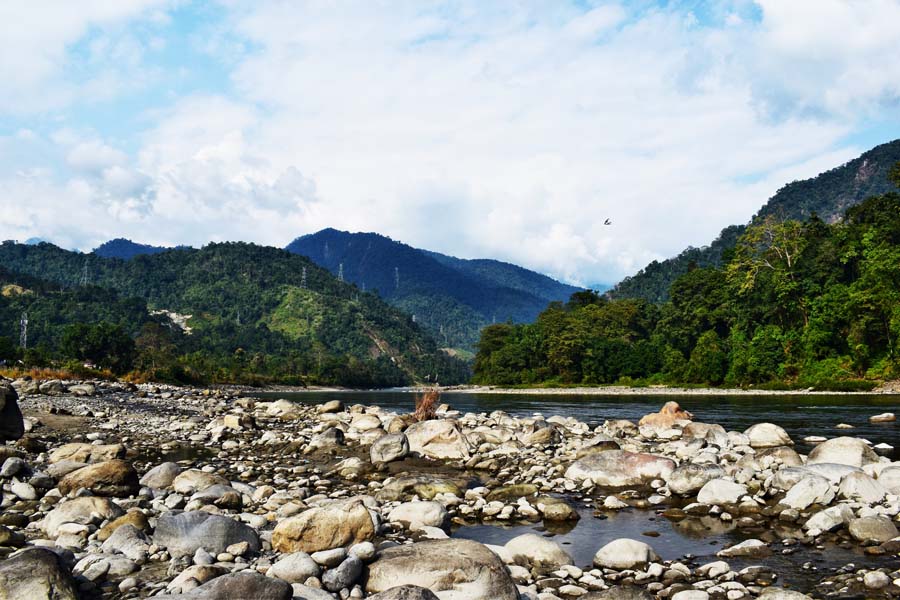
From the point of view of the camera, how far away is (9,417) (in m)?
19.7

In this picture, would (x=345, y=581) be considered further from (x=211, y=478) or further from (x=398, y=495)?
(x=211, y=478)

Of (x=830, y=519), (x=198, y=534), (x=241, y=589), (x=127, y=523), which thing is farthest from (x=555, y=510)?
(x=127, y=523)

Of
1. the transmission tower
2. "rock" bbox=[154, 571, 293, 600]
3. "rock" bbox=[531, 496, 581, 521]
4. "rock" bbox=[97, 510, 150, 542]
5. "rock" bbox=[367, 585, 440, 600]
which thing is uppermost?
the transmission tower

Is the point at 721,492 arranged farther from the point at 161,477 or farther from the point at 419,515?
the point at 161,477

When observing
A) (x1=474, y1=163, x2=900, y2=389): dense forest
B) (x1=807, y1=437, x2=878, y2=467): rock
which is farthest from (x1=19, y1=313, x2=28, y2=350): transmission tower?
(x1=807, y1=437, x2=878, y2=467): rock

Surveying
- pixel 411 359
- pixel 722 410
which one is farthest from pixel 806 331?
pixel 411 359

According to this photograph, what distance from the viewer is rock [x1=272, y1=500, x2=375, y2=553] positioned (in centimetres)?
999

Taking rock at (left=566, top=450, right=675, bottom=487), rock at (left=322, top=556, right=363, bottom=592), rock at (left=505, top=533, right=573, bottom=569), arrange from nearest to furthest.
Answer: rock at (left=322, top=556, right=363, bottom=592)
rock at (left=505, top=533, right=573, bottom=569)
rock at (left=566, top=450, right=675, bottom=487)

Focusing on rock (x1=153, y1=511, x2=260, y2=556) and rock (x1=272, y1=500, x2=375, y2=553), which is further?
rock (x1=272, y1=500, x2=375, y2=553)

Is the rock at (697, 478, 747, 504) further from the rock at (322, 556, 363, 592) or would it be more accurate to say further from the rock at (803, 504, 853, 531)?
the rock at (322, 556, 363, 592)

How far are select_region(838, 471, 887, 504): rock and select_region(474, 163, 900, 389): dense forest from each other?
173 feet

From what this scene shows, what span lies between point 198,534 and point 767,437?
18973 millimetres

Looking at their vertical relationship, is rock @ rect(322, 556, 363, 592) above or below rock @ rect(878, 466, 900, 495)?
below

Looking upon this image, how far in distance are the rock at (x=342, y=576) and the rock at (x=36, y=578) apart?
3.02 metres
